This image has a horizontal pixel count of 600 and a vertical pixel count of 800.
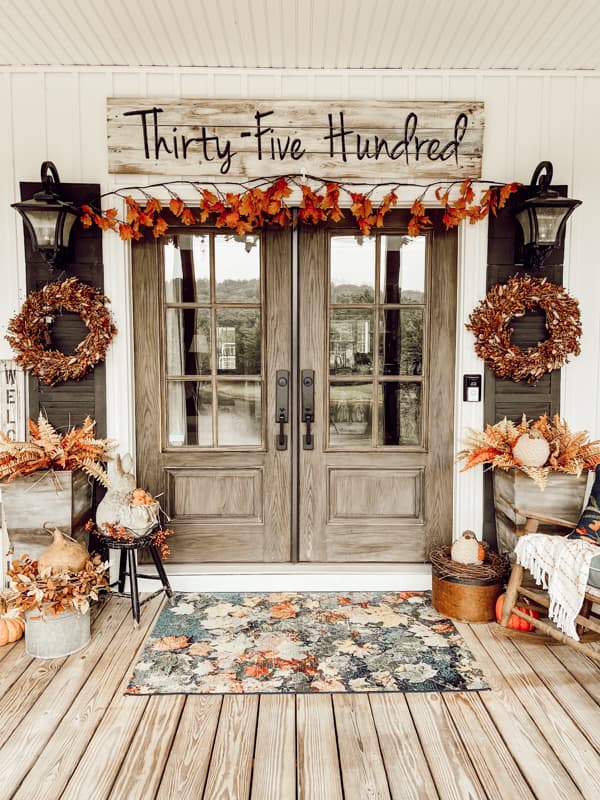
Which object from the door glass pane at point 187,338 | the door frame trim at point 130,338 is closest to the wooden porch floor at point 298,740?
the door frame trim at point 130,338

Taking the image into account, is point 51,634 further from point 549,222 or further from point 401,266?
point 549,222

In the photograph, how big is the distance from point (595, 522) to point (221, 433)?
217cm


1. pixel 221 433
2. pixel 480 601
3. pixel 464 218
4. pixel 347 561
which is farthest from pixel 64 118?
pixel 480 601

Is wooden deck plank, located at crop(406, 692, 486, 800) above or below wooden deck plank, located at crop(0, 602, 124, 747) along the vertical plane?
below

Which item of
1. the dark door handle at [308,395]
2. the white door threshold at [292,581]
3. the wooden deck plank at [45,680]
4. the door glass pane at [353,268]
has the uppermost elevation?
the door glass pane at [353,268]

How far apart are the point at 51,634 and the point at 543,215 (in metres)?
3.35

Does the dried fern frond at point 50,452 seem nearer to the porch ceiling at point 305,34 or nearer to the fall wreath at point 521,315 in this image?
the porch ceiling at point 305,34

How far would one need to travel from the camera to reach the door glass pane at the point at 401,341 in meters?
3.74

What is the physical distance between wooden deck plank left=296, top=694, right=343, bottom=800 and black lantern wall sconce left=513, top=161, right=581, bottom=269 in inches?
102

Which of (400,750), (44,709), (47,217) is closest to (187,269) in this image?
(47,217)

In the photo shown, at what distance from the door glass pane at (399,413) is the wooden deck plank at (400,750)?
5.27 feet

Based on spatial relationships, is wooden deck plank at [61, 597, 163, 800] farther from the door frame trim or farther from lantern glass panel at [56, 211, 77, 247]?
lantern glass panel at [56, 211, 77, 247]

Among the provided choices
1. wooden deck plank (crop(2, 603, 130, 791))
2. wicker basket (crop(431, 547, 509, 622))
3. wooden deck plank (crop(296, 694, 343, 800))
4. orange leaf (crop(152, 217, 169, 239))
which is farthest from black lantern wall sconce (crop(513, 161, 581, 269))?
wooden deck plank (crop(2, 603, 130, 791))

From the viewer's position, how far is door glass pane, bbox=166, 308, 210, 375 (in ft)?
12.2
